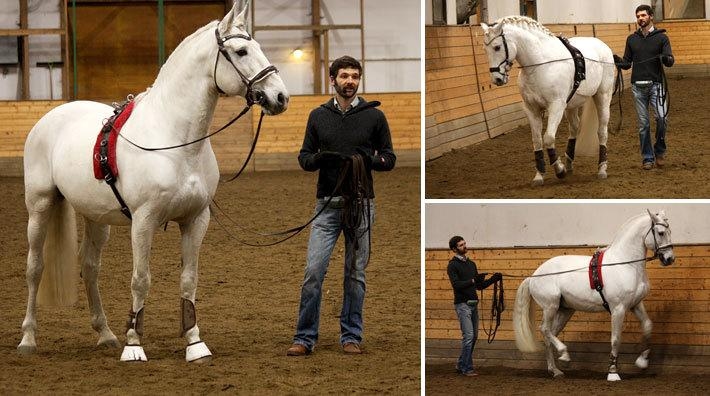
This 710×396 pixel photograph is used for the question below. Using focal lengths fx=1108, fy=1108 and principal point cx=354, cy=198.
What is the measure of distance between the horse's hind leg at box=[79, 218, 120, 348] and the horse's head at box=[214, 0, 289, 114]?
1.25 meters

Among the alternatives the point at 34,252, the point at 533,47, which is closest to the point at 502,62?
the point at 533,47

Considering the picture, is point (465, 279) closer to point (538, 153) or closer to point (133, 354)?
point (538, 153)

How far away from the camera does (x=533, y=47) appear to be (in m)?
7.08

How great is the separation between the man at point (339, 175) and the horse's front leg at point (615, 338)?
1.98m

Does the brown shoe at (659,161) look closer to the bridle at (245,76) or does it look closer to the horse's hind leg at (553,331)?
the horse's hind leg at (553,331)

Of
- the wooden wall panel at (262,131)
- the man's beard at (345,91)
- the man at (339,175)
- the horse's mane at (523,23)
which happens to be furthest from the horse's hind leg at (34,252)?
the wooden wall panel at (262,131)

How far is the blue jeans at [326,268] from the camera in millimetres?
5266

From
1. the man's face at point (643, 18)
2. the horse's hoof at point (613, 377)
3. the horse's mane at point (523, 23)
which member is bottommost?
the horse's hoof at point (613, 377)

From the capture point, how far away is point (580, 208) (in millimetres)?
6465

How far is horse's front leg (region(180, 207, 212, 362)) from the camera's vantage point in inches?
208

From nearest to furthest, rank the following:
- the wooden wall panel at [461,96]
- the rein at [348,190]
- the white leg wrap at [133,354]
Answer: the rein at [348,190]
the white leg wrap at [133,354]
the wooden wall panel at [461,96]

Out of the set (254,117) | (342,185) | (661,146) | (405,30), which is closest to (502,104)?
(661,146)

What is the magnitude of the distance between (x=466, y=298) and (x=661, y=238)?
1218 millimetres

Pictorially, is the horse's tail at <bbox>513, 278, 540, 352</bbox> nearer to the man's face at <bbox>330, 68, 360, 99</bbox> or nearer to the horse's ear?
the man's face at <bbox>330, 68, 360, 99</bbox>
